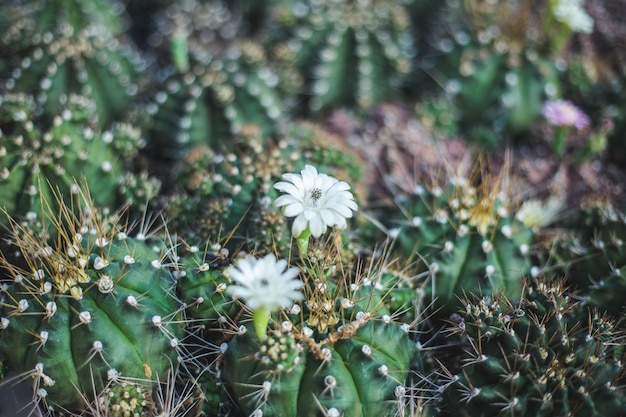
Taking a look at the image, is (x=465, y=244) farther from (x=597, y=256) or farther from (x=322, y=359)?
(x=322, y=359)

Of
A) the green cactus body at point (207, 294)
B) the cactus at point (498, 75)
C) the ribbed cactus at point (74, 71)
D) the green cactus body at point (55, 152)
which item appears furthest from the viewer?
the cactus at point (498, 75)

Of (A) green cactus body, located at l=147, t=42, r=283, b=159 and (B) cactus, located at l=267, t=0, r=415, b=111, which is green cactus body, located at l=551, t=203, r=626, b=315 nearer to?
(B) cactus, located at l=267, t=0, r=415, b=111

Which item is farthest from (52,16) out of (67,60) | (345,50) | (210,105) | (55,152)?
(345,50)

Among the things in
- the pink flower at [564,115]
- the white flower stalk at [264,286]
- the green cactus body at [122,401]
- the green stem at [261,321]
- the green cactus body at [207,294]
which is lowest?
the pink flower at [564,115]

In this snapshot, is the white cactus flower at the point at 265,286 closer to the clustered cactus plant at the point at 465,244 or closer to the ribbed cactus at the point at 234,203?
the ribbed cactus at the point at 234,203

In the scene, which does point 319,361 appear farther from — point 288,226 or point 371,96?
point 371,96

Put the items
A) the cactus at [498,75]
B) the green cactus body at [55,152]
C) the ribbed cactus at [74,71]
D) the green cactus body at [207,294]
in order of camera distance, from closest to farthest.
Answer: the green cactus body at [207,294]
the green cactus body at [55,152]
the ribbed cactus at [74,71]
the cactus at [498,75]

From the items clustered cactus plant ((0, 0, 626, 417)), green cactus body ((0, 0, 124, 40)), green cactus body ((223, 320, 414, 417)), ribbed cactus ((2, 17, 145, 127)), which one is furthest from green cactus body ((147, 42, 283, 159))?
green cactus body ((223, 320, 414, 417))

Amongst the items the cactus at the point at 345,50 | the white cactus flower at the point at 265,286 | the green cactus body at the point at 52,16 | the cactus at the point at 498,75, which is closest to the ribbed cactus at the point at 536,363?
the white cactus flower at the point at 265,286

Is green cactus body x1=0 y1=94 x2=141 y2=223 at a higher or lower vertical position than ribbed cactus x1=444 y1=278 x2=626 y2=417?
higher
